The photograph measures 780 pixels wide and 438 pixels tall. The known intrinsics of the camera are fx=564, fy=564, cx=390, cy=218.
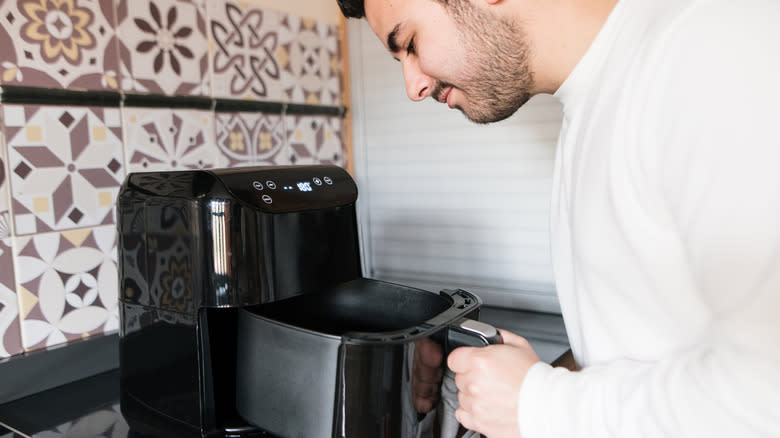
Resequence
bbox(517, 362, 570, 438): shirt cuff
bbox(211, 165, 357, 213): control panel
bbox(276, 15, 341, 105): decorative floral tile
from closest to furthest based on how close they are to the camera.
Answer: bbox(517, 362, 570, 438): shirt cuff
bbox(211, 165, 357, 213): control panel
bbox(276, 15, 341, 105): decorative floral tile

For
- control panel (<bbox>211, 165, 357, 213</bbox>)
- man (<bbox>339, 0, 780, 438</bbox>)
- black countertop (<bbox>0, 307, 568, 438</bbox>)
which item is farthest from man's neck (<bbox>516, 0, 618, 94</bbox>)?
black countertop (<bbox>0, 307, 568, 438</bbox>)

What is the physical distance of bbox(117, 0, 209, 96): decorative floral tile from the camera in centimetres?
98

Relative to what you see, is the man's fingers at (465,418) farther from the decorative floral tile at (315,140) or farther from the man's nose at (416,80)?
the decorative floral tile at (315,140)

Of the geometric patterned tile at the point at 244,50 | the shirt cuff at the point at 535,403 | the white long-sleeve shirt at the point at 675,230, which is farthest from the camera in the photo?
the geometric patterned tile at the point at 244,50

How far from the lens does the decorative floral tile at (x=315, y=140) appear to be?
1.27m

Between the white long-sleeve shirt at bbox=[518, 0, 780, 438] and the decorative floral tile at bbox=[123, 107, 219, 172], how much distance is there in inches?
29.5

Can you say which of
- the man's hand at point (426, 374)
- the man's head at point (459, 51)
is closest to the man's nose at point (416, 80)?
the man's head at point (459, 51)

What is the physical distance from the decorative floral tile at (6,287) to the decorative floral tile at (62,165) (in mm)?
11

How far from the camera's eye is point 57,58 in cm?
88

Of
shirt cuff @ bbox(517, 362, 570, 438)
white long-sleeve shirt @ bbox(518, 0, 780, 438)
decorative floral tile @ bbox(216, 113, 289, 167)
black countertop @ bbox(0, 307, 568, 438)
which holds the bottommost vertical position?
black countertop @ bbox(0, 307, 568, 438)

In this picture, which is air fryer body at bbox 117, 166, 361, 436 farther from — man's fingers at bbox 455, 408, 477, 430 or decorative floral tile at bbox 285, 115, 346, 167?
decorative floral tile at bbox 285, 115, 346, 167

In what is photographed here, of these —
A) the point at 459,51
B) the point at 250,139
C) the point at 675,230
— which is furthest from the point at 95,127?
the point at 675,230

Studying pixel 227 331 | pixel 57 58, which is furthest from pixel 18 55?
pixel 227 331

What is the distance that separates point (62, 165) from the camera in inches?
35.0
